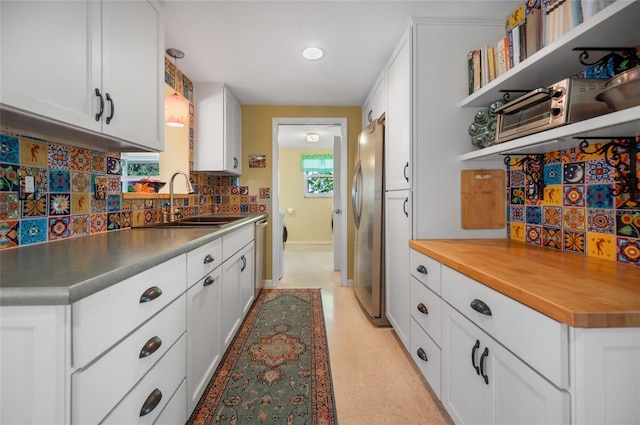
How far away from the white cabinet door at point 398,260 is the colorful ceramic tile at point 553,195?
725mm

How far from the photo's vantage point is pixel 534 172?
64.4 inches

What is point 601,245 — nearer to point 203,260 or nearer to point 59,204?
point 203,260

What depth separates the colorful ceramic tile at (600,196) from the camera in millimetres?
1229

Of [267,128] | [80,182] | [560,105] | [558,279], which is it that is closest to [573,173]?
[560,105]

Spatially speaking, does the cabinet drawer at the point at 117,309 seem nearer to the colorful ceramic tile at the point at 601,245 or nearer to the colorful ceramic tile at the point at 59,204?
the colorful ceramic tile at the point at 59,204

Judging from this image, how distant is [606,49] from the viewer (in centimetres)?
115

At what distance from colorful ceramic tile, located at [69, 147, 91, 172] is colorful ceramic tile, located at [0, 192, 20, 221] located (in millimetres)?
317

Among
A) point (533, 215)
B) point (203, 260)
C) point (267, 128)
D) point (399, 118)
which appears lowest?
point (203, 260)

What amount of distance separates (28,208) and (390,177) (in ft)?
7.03

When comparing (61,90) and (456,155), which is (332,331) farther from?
(61,90)

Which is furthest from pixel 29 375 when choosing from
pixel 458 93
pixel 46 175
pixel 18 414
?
pixel 458 93

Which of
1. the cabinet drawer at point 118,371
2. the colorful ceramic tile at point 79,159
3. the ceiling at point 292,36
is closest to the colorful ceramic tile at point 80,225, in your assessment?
the colorful ceramic tile at point 79,159

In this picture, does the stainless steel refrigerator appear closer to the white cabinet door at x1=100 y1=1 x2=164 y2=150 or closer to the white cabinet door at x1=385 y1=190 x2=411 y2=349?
the white cabinet door at x1=385 y1=190 x2=411 y2=349

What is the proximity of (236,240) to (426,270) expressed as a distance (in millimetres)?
1369
